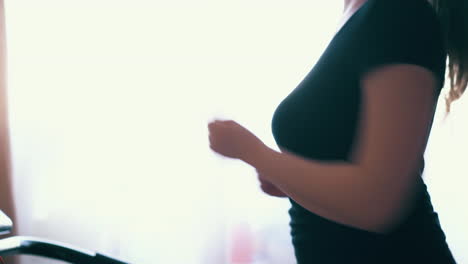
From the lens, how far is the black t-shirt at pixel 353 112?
512mm

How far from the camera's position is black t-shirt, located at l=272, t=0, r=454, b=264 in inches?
20.1

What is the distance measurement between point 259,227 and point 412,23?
1042 mm

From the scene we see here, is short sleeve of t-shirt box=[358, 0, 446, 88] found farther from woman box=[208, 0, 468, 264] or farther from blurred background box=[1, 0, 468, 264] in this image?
blurred background box=[1, 0, 468, 264]

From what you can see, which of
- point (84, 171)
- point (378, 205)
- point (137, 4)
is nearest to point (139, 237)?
point (84, 171)

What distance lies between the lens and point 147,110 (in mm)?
1370

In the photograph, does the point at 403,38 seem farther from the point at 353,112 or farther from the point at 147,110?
the point at 147,110

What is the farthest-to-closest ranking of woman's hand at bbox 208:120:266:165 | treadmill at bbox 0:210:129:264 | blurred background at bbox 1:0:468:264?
blurred background at bbox 1:0:468:264 → treadmill at bbox 0:210:129:264 → woman's hand at bbox 208:120:266:165

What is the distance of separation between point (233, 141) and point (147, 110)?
797 millimetres

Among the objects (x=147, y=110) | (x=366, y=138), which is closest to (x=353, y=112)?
(x=366, y=138)

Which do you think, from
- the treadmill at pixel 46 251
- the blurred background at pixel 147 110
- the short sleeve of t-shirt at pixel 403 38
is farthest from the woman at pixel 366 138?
the blurred background at pixel 147 110

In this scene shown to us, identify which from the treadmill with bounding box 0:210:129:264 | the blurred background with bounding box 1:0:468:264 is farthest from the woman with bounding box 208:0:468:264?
the blurred background with bounding box 1:0:468:264

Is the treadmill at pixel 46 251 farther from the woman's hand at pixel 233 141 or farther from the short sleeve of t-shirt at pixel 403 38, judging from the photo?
the short sleeve of t-shirt at pixel 403 38

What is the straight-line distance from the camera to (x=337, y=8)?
54.3 inches

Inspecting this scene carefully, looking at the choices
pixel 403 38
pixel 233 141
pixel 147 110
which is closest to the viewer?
pixel 403 38
